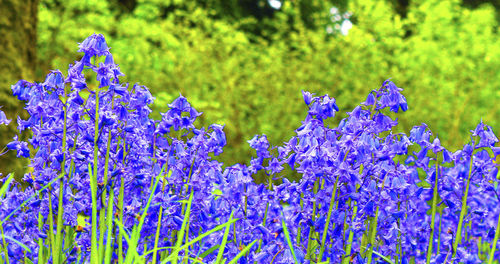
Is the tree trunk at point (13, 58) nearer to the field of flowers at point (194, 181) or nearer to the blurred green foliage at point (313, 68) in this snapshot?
the field of flowers at point (194, 181)

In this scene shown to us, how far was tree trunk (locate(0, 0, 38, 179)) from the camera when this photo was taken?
Answer: 5.67 metres

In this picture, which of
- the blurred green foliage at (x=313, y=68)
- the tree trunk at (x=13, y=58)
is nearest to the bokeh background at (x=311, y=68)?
the blurred green foliage at (x=313, y=68)

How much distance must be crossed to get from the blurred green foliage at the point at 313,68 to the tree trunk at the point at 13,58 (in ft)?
11.7

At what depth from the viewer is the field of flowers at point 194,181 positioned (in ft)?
8.98

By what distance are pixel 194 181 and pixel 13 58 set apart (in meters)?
3.62

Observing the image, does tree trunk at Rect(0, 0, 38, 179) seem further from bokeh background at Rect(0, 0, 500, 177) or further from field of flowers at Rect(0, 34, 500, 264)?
bokeh background at Rect(0, 0, 500, 177)

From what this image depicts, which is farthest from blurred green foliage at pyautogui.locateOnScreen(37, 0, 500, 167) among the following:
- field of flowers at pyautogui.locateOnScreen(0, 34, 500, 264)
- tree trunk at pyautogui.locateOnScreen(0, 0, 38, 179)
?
field of flowers at pyautogui.locateOnScreen(0, 34, 500, 264)

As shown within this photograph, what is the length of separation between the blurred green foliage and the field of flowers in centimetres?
642

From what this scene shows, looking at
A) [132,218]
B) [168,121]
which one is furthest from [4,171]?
[168,121]

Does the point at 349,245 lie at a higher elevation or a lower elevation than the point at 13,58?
lower

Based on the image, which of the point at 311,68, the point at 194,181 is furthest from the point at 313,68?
the point at 194,181

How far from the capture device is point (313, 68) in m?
10.1

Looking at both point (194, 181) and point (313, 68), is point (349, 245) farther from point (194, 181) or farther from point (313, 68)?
point (313, 68)

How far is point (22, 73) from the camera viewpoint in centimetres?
595
